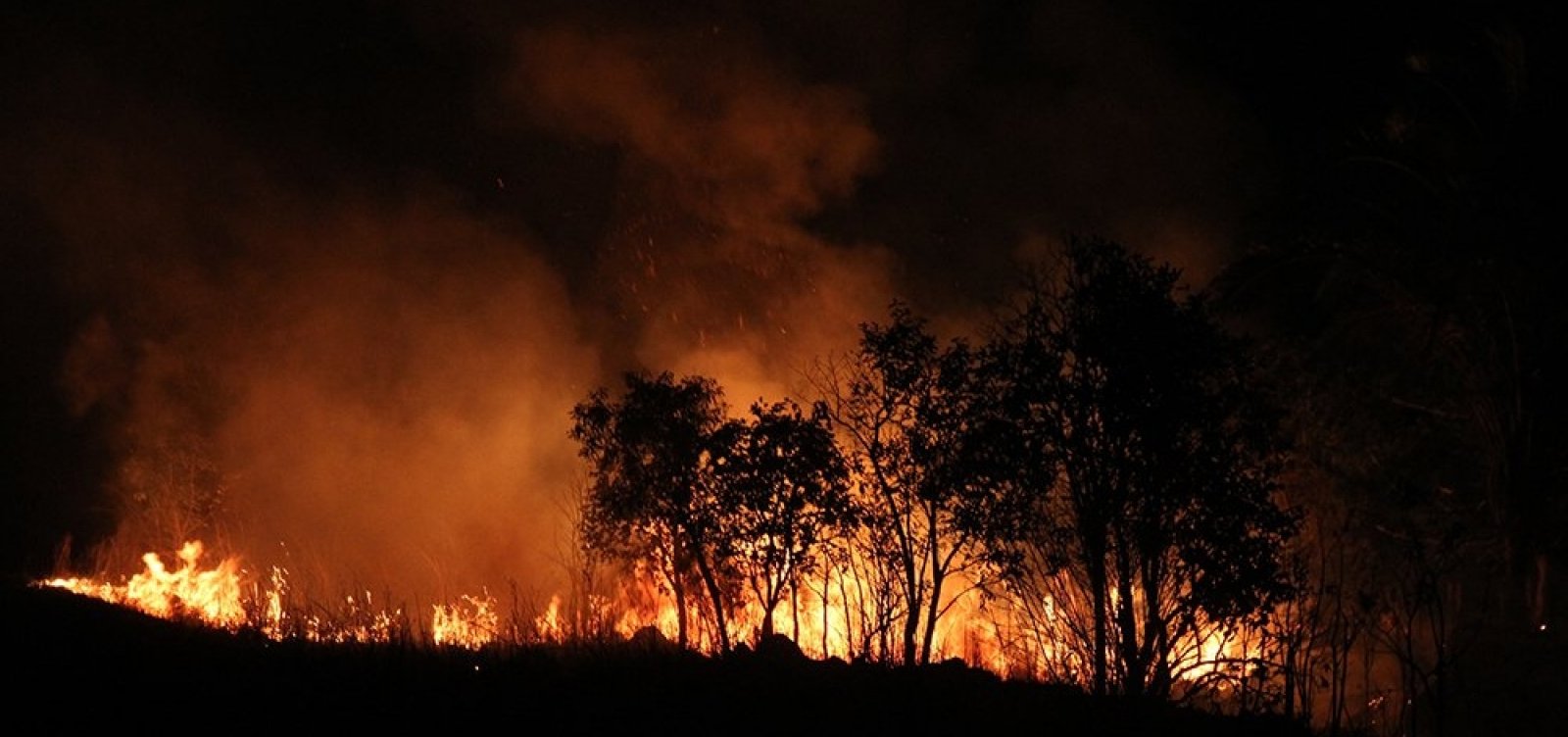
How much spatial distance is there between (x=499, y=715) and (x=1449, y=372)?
61.0ft

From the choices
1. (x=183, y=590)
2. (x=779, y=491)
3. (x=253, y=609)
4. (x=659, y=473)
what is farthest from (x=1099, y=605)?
(x=183, y=590)

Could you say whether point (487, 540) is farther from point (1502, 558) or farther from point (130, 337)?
point (1502, 558)

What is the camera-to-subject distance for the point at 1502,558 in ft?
65.1

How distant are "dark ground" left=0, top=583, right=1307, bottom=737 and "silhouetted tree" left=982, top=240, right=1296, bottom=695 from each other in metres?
1.82

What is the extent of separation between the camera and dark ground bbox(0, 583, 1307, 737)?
7418 mm

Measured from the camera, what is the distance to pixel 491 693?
26.7 feet

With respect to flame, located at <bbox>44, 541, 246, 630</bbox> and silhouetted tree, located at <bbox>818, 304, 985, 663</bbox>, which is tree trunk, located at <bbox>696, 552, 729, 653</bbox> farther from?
flame, located at <bbox>44, 541, 246, 630</bbox>

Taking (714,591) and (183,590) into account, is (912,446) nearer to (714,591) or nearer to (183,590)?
(714,591)

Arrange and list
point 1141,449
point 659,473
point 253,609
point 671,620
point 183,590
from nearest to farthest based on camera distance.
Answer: point 1141,449 < point 253,609 < point 659,473 < point 671,620 < point 183,590

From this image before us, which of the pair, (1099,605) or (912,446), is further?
(912,446)

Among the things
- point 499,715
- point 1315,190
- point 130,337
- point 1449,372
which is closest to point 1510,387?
point 1449,372

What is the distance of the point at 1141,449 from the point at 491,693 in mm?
6571

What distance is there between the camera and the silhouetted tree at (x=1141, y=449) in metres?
11.8

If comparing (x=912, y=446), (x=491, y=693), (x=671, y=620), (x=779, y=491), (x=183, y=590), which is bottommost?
(x=491, y=693)
